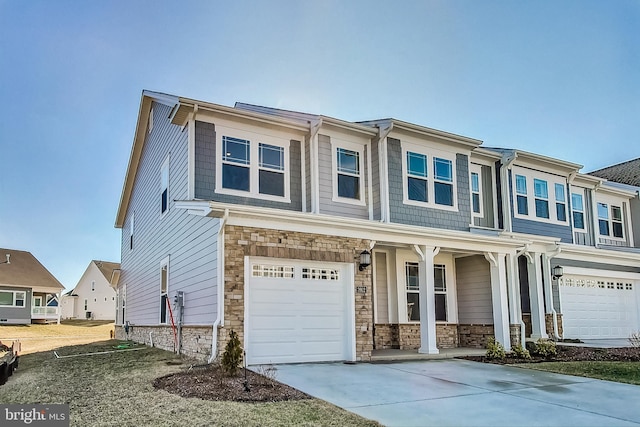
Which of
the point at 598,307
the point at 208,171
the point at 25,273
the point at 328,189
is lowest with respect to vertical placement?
the point at 598,307

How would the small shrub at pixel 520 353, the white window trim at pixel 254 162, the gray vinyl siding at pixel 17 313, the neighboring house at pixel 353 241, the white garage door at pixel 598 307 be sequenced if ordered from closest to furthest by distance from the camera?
the neighboring house at pixel 353 241
the white window trim at pixel 254 162
the small shrub at pixel 520 353
the white garage door at pixel 598 307
the gray vinyl siding at pixel 17 313

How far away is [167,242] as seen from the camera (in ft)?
48.3

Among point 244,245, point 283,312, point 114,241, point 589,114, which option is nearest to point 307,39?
point 244,245

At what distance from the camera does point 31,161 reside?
2041cm

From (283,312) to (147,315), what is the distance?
26.9ft

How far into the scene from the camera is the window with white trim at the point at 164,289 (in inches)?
570

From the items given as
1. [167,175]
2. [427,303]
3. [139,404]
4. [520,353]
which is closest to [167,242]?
[167,175]

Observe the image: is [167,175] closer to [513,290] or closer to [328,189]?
[328,189]

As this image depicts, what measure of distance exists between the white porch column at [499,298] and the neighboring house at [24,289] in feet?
101

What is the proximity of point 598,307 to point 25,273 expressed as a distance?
110 ft

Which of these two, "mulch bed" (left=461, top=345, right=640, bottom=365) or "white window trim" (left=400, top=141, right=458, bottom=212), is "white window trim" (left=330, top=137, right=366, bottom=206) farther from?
"mulch bed" (left=461, top=345, right=640, bottom=365)

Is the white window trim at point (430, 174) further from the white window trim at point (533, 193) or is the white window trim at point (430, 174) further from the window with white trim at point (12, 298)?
the window with white trim at point (12, 298)

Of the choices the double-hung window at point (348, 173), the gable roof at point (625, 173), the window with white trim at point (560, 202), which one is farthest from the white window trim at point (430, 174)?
the gable roof at point (625, 173)

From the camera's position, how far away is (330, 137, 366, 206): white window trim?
42.0ft
